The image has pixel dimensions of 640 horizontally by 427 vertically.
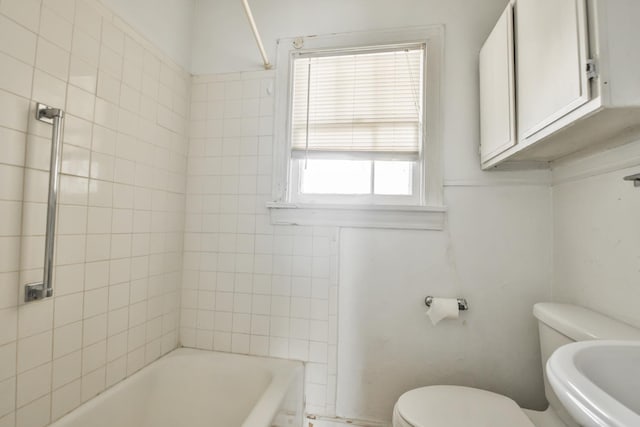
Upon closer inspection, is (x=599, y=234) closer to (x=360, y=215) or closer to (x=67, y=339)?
(x=360, y=215)

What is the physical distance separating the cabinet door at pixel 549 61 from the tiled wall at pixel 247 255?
3.10ft

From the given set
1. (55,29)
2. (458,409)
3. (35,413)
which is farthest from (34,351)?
(458,409)

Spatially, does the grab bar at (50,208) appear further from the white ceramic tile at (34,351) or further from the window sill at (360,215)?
the window sill at (360,215)

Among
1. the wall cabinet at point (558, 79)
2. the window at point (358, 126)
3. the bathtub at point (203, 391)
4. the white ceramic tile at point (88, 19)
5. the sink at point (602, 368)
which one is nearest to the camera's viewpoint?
the sink at point (602, 368)

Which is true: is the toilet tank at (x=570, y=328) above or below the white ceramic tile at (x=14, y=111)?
below

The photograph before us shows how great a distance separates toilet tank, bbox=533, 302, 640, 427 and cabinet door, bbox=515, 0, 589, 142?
0.65 metres

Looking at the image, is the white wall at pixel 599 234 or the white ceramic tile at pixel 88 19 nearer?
the white wall at pixel 599 234

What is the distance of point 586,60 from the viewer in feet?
2.38

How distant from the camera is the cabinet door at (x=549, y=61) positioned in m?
0.75

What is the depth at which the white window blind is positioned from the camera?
61.8 inches

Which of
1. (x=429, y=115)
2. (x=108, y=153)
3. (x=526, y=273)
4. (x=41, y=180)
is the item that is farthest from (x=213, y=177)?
(x=526, y=273)

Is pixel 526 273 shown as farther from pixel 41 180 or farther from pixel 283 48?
pixel 41 180

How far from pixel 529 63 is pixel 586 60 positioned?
31cm

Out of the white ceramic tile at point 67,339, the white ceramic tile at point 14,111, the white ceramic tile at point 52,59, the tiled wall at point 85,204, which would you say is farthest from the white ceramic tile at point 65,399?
the white ceramic tile at point 52,59
